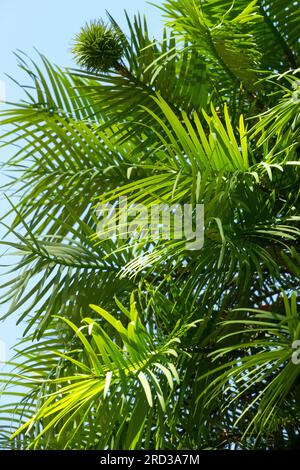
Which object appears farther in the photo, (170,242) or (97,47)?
(97,47)

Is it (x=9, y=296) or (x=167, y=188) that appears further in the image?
(x=9, y=296)

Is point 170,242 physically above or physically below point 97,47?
below

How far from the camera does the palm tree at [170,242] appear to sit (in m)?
2.37

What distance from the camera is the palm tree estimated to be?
93.4 inches

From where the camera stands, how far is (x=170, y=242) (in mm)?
2355

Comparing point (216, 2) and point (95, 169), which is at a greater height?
point (216, 2)

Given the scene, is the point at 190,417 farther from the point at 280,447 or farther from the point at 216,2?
the point at 216,2

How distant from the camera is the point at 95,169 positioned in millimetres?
3002

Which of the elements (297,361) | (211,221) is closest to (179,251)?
(211,221)

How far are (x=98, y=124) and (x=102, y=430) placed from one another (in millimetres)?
1108

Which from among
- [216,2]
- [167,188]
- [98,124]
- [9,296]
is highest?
[216,2]
